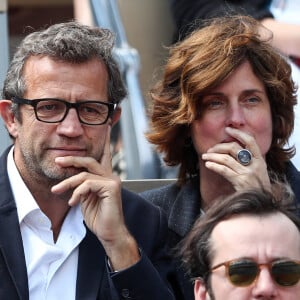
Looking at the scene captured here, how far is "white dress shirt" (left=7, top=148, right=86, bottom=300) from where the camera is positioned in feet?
11.5

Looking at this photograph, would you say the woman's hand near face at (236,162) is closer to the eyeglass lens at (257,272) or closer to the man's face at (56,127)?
the man's face at (56,127)

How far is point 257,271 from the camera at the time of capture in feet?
9.46

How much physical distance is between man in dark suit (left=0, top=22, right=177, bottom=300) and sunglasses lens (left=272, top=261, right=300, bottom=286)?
65cm

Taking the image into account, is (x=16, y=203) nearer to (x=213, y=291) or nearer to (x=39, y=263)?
(x=39, y=263)

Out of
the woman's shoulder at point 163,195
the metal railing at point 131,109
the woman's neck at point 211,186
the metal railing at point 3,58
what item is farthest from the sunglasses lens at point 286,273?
the metal railing at point 131,109

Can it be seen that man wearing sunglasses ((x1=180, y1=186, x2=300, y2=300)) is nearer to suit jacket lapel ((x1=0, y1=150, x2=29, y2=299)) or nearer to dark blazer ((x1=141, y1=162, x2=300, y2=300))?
suit jacket lapel ((x1=0, y1=150, x2=29, y2=299))

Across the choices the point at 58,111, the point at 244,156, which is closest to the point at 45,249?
the point at 58,111

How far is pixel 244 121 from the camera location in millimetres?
3818

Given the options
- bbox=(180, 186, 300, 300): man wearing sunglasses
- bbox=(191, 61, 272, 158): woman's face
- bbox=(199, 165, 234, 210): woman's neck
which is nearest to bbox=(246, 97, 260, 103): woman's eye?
bbox=(191, 61, 272, 158): woman's face

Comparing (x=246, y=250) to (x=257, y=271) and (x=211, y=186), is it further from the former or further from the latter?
(x=211, y=186)

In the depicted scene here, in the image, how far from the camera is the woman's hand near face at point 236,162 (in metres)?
3.74

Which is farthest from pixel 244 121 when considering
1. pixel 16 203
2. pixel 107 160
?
pixel 16 203

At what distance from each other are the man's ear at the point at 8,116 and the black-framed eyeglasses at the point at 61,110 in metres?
0.10

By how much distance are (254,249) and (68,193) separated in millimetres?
931
